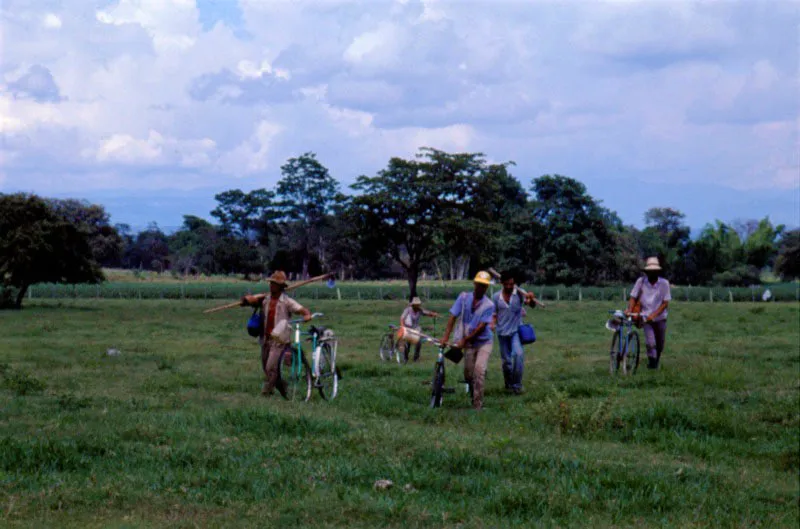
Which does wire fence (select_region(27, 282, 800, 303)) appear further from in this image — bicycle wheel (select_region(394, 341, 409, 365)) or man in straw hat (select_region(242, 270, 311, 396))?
man in straw hat (select_region(242, 270, 311, 396))

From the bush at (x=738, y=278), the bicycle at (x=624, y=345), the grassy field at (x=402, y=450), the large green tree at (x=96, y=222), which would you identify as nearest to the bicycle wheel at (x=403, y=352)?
the grassy field at (x=402, y=450)

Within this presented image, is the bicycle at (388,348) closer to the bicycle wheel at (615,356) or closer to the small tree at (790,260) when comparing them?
the bicycle wheel at (615,356)

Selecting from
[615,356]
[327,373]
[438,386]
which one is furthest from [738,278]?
[438,386]

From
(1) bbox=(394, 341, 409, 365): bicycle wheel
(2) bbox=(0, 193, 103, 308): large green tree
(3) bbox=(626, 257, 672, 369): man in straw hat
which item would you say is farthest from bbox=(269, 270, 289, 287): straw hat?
(2) bbox=(0, 193, 103, 308): large green tree

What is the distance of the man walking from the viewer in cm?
1493

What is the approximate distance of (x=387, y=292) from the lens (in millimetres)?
68625

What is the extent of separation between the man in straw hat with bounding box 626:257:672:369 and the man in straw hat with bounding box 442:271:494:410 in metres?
3.97

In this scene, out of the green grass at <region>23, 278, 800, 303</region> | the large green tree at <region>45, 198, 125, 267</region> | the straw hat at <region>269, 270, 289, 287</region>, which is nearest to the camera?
the straw hat at <region>269, 270, 289, 287</region>

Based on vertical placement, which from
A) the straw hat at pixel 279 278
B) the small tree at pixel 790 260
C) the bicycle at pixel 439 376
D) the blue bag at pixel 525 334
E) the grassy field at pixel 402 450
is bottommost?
the grassy field at pixel 402 450

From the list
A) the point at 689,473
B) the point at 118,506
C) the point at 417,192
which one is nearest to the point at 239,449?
the point at 118,506

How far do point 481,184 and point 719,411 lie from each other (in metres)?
39.7

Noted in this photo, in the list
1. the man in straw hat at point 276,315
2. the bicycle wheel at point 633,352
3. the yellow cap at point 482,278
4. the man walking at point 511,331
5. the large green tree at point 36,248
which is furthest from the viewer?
the large green tree at point 36,248

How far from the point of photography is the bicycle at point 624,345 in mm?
16505

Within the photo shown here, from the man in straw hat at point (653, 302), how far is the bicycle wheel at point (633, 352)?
0.21 meters
